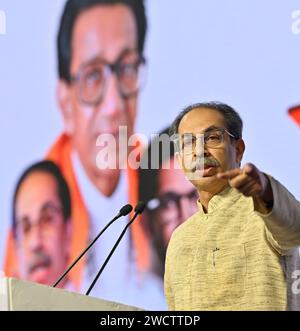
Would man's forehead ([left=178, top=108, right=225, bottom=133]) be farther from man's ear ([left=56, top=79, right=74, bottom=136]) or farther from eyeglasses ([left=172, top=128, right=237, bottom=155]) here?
man's ear ([left=56, top=79, right=74, bottom=136])

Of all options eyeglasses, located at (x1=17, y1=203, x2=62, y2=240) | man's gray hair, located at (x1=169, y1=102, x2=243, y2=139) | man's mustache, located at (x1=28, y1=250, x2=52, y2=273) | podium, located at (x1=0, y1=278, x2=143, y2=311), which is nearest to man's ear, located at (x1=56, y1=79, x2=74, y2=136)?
eyeglasses, located at (x1=17, y1=203, x2=62, y2=240)

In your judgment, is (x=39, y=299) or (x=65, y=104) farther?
(x=65, y=104)

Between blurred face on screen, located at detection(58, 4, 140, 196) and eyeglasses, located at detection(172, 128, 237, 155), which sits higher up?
blurred face on screen, located at detection(58, 4, 140, 196)

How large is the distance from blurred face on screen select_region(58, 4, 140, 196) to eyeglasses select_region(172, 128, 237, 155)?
151cm

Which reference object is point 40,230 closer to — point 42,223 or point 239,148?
point 42,223

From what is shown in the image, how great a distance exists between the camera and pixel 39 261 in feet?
14.4

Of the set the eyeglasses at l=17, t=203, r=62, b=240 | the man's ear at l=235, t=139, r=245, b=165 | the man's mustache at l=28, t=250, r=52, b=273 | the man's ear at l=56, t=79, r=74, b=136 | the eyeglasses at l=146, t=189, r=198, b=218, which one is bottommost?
the man's mustache at l=28, t=250, r=52, b=273

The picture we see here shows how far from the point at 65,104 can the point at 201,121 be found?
1765mm

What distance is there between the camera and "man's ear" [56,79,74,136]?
4.53 meters

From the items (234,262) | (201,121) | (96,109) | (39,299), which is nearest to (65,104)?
(96,109)

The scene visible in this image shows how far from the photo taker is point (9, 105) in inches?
184

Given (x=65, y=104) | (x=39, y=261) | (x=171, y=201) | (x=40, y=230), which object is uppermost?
(x=65, y=104)
